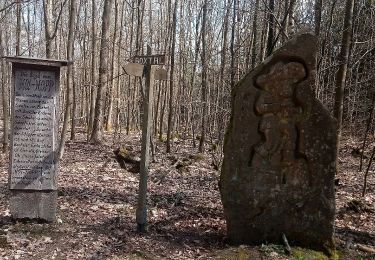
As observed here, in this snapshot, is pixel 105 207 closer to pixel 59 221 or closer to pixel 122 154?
pixel 59 221

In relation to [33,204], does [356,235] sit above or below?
below

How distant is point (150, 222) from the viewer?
6.72 meters

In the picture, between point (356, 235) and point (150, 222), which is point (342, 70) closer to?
point (356, 235)

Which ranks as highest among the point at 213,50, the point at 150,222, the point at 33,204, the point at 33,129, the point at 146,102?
the point at 213,50

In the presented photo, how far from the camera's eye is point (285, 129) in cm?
560

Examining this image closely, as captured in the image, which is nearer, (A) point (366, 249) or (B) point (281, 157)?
(B) point (281, 157)

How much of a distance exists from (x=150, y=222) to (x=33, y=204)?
6.25ft

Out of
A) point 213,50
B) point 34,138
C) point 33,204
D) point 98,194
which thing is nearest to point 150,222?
point 33,204

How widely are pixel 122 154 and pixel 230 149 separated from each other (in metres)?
6.43

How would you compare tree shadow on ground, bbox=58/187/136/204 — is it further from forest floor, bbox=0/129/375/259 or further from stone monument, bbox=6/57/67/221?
stone monument, bbox=6/57/67/221

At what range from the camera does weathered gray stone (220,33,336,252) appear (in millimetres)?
5508

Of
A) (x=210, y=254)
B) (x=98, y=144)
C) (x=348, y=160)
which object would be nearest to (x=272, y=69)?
(x=210, y=254)

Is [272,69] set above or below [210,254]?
above

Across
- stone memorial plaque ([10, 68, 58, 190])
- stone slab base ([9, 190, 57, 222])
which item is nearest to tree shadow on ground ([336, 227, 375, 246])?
stone slab base ([9, 190, 57, 222])
